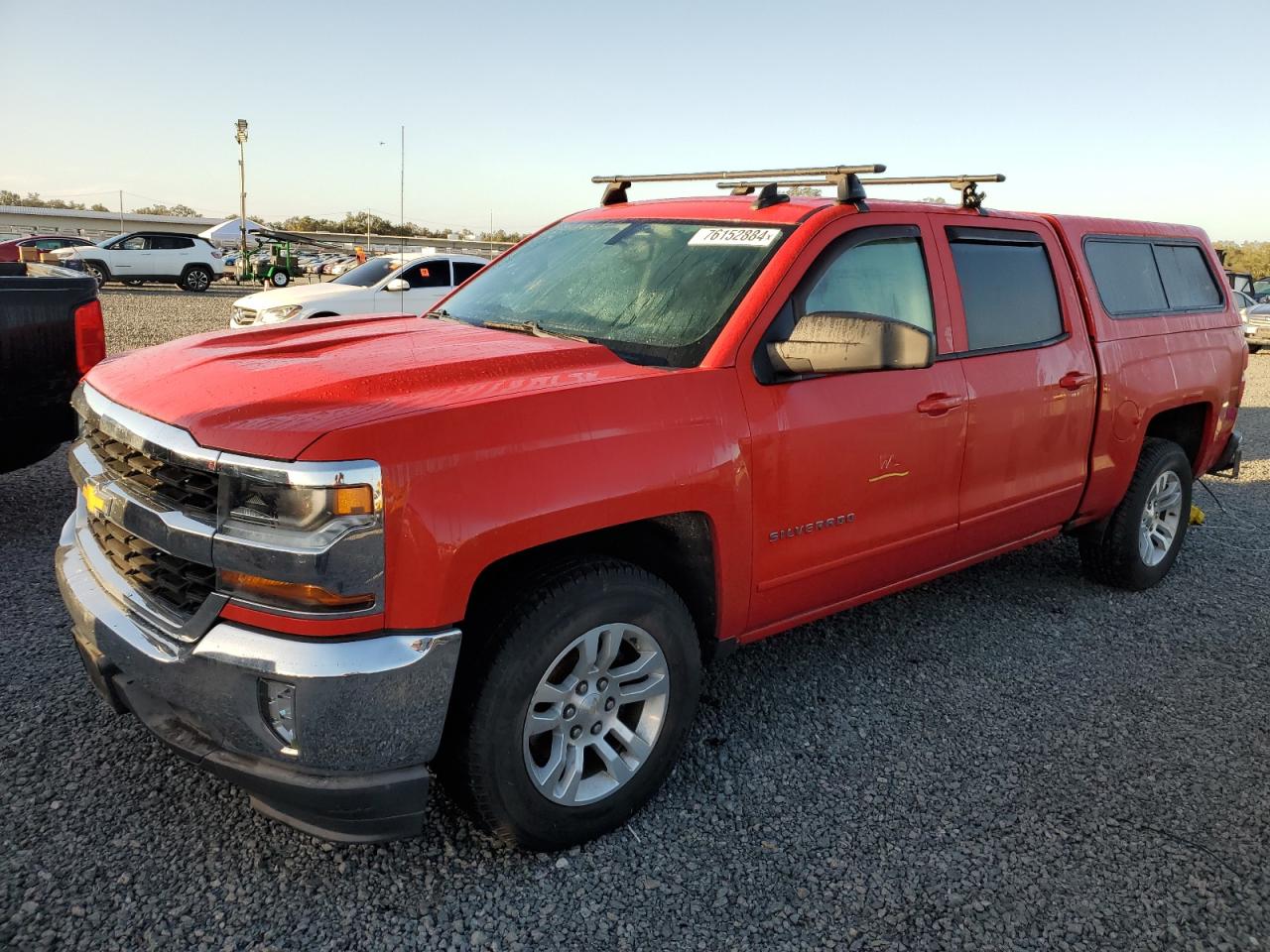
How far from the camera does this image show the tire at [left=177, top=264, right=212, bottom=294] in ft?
87.6

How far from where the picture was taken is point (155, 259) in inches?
1032

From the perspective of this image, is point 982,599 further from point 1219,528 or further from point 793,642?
point 1219,528

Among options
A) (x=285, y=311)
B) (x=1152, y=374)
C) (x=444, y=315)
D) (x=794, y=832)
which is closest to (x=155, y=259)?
(x=285, y=311)

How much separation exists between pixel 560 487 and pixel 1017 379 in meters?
2.30

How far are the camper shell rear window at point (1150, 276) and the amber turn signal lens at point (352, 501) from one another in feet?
12.4

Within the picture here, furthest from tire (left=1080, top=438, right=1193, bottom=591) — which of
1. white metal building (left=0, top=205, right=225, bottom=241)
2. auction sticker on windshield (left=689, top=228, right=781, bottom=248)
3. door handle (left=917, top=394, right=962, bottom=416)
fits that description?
white metal building (left=0, top=205, right=225, bottom=241)

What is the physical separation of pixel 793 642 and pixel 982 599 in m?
1.29

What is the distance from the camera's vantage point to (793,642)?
4.20 meters

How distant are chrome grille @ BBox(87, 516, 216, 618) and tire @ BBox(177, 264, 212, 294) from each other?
1062 inches

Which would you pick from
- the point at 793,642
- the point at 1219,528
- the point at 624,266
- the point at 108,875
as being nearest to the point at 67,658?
the point at 108,875

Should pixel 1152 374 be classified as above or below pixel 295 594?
above

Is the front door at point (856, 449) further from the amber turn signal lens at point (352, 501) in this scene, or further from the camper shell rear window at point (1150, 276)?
the camper shell rear window at point (1150, 276)

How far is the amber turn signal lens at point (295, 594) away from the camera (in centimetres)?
215

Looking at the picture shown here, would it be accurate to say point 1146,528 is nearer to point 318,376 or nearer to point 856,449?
point 856,449
